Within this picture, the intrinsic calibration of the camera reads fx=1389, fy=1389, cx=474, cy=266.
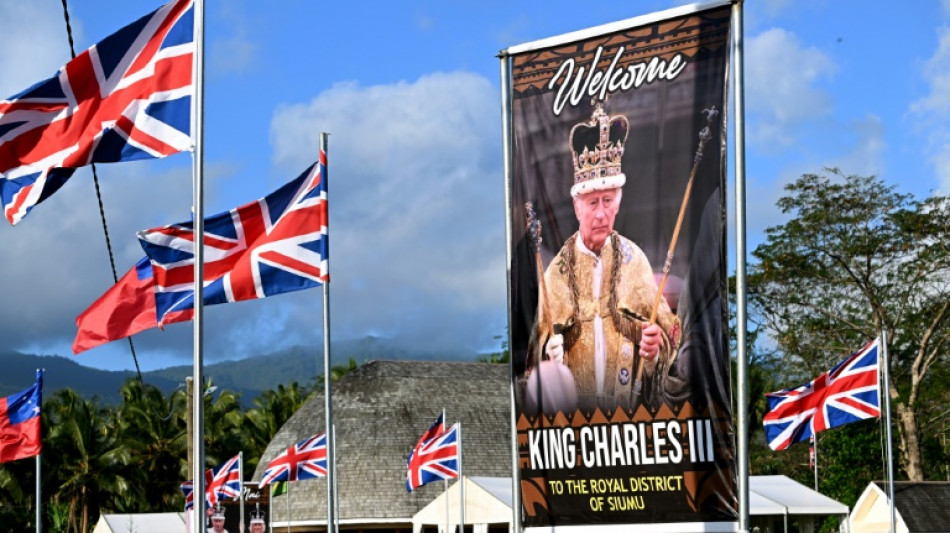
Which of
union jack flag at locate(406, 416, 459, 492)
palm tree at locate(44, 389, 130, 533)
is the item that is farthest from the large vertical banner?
palm tree at locate(44, 389, 130, 533)

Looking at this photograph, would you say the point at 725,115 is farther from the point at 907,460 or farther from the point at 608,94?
the point at 907,460

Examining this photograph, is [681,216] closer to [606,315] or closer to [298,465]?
[606,315]

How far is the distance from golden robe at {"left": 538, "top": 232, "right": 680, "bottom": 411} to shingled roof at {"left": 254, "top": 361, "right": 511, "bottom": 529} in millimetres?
49455

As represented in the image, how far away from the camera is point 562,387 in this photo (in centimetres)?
1465

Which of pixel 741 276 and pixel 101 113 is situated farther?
pixel 101 113

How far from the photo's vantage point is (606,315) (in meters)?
14.4

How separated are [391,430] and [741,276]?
5465 cm

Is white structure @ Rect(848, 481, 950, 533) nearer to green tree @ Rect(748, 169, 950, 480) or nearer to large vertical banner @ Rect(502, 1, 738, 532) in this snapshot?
green tree @ Rect(748, 169, 950, 480)

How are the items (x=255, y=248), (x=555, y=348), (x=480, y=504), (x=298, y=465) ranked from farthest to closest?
(x=480, y=504) → (x=298, y=465) → (x=255, y=248) → (x=555, y=348)

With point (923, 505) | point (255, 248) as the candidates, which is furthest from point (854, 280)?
point (255, 248)

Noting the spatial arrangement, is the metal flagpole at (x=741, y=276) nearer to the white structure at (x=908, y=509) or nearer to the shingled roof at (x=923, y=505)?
the white structure at (x=908, y=509)

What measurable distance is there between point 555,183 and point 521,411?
2.48 metres

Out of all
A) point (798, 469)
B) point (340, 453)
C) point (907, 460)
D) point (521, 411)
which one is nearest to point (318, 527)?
point (340, 453)

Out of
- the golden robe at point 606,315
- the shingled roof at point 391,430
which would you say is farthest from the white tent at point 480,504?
the golden robe at point 606,315
